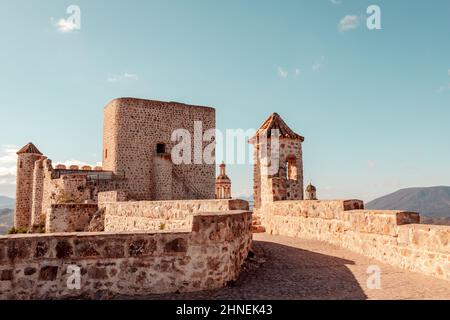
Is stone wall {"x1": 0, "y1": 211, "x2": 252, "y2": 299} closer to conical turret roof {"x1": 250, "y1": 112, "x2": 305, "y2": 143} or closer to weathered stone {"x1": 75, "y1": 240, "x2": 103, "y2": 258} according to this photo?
weathered stone {"x1": 75, "y1": 240, "x2": 103, "y2": 258}

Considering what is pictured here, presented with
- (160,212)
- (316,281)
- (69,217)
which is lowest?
(316,281)

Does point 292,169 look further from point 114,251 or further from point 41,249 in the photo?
point 41,249

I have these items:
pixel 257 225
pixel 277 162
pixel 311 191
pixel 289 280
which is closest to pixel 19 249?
pixel 289 280

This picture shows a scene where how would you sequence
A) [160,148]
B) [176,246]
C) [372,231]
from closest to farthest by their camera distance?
[176,246] < [372,231] < [160,148]

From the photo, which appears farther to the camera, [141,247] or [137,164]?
[137,164]

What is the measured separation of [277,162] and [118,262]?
9805mm

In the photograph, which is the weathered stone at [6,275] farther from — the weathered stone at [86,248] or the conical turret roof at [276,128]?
the conical turret roof at [276,128]

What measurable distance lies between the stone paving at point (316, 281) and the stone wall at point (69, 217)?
32.6 feet

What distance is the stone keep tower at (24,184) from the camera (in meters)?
29.4

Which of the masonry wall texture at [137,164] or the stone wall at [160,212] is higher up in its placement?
the masonry wall texture at [137,164]

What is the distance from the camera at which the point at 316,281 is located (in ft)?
20.0

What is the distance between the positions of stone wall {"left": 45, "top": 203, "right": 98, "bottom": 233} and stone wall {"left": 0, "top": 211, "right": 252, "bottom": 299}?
1129cm

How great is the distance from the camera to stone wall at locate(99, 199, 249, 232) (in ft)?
27.9

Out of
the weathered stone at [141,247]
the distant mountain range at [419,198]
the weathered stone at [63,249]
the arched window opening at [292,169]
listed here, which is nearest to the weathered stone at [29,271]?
the weathered stone at [63,249]
